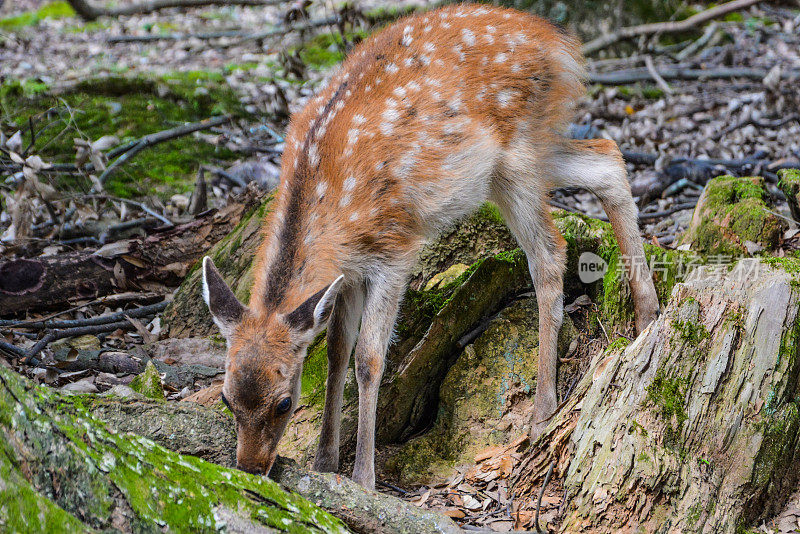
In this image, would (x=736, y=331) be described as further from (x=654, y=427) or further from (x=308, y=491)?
(x=308, y=491)

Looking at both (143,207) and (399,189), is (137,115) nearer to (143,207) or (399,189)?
(143,207)

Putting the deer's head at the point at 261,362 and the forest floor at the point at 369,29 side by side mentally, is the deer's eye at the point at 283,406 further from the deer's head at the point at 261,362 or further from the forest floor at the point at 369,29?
the forest floor at the point at 369,29

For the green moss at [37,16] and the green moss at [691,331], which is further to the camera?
the green moss at [37,16]

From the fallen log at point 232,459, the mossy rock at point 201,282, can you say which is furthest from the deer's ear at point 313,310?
the mossy rock at point 201,282

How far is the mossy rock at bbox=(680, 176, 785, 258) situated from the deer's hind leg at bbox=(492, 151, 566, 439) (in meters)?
1.48

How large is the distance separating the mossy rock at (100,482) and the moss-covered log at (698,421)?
60.1 inches

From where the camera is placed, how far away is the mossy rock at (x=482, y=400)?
4809 mm

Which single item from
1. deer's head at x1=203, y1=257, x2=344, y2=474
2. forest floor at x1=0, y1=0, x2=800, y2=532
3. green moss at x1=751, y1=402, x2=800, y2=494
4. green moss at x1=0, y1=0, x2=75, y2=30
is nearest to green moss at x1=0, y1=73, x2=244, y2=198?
forest floor at x1=0, y1=0, x2=800, y2=532

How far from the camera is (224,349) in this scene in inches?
222

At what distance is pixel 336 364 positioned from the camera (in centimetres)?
478

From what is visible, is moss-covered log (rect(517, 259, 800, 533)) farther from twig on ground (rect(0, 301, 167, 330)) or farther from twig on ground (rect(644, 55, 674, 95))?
twig on ground (rect(644, 55, 674, 95))

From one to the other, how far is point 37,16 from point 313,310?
577 inches

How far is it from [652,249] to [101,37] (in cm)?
1142

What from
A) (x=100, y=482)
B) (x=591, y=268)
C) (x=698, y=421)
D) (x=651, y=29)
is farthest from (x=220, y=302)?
(x=651, y=29)
